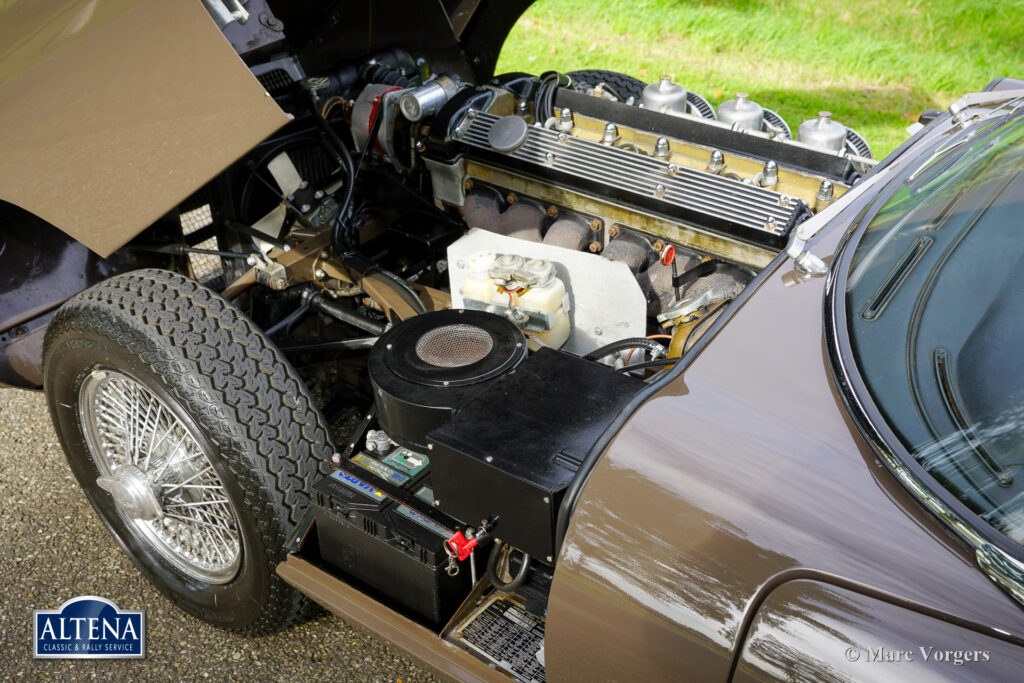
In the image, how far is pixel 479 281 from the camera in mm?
2338

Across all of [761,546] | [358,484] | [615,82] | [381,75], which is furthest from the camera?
[615,82]

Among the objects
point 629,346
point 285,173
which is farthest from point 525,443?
point 285,173

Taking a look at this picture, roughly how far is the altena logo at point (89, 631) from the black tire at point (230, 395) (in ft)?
0.96

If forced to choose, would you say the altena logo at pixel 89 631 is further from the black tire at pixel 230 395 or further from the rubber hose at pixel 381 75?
the rubber hose at pixel 381 75

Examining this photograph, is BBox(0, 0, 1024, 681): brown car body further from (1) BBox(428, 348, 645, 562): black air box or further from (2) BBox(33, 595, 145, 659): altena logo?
(2) BBox(33, 595, 145, 659): altena logo

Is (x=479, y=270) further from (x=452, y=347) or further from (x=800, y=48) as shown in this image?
(x=800, y=48)

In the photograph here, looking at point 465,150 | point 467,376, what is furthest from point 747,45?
point 467,376

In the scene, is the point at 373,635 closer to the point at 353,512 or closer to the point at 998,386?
the point at 353,512

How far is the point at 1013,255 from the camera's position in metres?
1.43

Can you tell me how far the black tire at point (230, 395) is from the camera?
6.72ft

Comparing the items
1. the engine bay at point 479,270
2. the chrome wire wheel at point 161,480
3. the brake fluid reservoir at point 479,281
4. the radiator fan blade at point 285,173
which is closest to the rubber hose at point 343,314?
the engine bay at point 479,270

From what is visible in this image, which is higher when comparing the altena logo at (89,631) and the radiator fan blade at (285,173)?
the radiator fan blade at (285,173)

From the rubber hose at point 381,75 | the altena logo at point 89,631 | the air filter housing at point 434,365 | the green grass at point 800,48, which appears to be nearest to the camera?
the air filter housing at point 434,365

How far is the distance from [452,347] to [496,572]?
0.52 m
